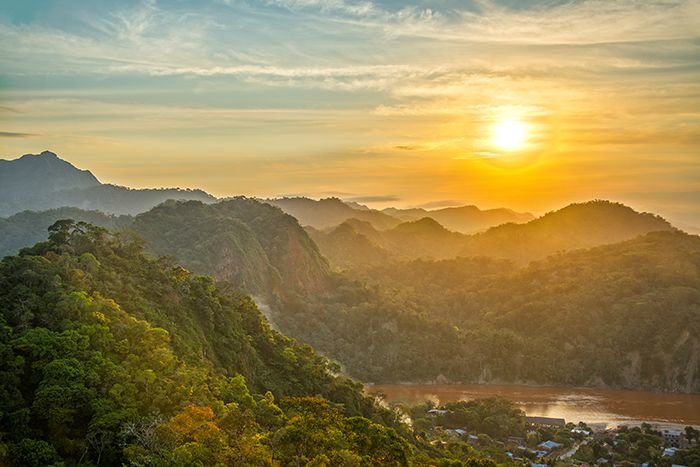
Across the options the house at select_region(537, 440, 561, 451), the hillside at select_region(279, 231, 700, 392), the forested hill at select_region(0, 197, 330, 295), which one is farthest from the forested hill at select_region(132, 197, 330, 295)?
the house at select_region(537, 440, 561, 451)

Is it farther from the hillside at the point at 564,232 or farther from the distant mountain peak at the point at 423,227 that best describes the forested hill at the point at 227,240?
the distant mountain peak at the point at 423,227

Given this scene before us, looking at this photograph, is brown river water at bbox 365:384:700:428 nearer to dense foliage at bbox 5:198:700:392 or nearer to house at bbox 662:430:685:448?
dense foliage at bbox 5:198:700:392

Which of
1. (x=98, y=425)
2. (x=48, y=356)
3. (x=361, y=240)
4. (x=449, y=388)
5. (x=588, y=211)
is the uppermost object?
(x=588, y=211)

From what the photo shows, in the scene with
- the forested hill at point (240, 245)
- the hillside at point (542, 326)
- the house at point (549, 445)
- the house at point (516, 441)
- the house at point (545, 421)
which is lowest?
the house at point (516, 441)

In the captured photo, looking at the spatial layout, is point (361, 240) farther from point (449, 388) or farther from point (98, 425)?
point (98, 425)

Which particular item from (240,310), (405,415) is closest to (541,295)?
(405,415)

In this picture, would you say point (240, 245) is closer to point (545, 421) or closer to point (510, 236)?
point (545, 421)

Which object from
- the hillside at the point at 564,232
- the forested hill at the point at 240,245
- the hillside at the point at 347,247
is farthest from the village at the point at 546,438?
the hillside at the point at 564,232
